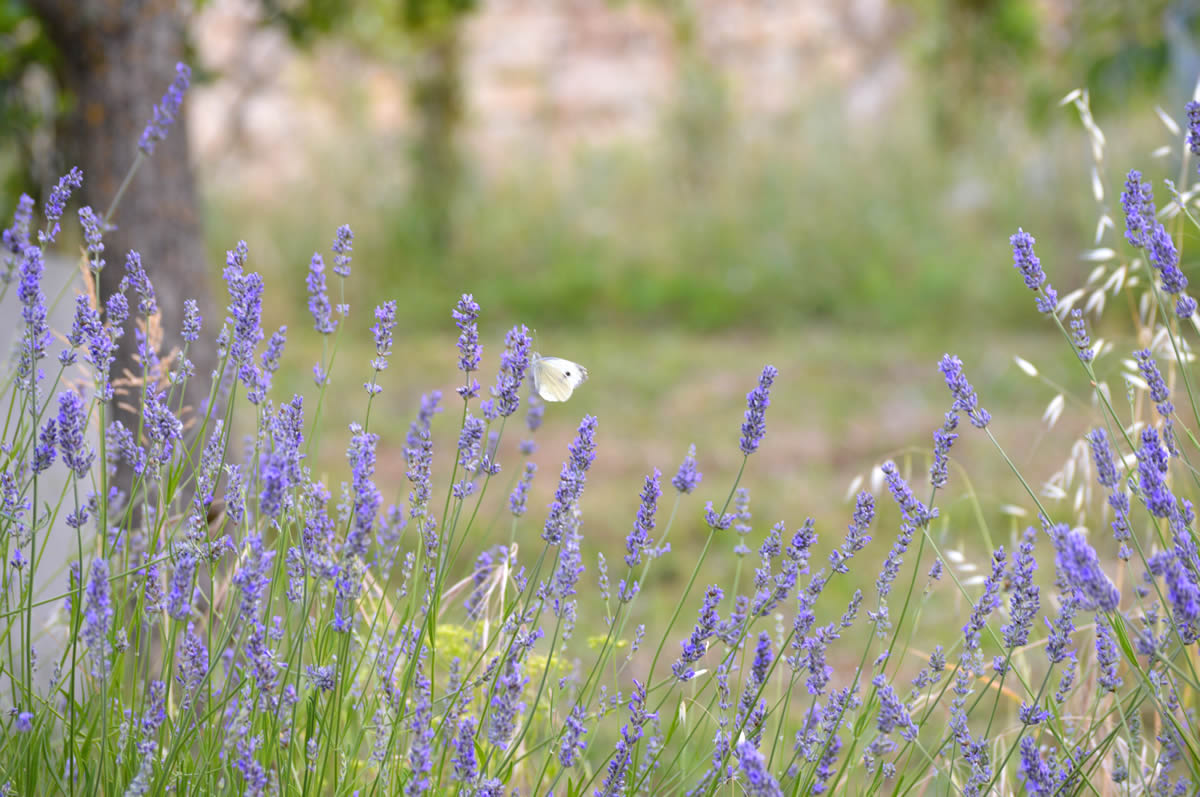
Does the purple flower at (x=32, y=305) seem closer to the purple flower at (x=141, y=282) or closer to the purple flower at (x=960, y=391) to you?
the purple flower at (x=141, y=282)

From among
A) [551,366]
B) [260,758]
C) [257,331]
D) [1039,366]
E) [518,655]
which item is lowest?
[260,758]

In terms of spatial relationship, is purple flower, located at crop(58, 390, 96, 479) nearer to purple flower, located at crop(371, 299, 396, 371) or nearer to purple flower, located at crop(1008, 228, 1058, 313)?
purple flower, located at crop(371, 299, 396, 371)

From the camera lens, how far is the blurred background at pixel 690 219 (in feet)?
15.6

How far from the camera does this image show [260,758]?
1.35m

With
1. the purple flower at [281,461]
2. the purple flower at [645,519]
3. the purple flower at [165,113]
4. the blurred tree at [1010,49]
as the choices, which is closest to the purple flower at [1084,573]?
the purple flower at [645,519]

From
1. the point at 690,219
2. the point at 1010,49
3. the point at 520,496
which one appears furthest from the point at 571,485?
the point at 1010,49

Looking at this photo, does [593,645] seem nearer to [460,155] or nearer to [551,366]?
[551,366]

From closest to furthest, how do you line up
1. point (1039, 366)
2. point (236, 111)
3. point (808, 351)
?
point (1039, 366)
point (808, 351)
point (236, 111)

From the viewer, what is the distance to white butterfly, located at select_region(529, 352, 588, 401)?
1693mm

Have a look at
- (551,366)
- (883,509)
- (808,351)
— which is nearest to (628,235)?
(808,351)

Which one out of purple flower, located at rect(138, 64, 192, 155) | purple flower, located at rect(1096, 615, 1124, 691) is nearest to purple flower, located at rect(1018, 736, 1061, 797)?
purple flower, located at rect(1096, 615, 1124, 691)

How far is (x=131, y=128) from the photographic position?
10.1 ft

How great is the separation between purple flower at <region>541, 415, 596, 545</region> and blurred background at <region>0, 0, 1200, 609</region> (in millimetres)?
1956

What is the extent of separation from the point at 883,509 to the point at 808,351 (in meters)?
2.61
